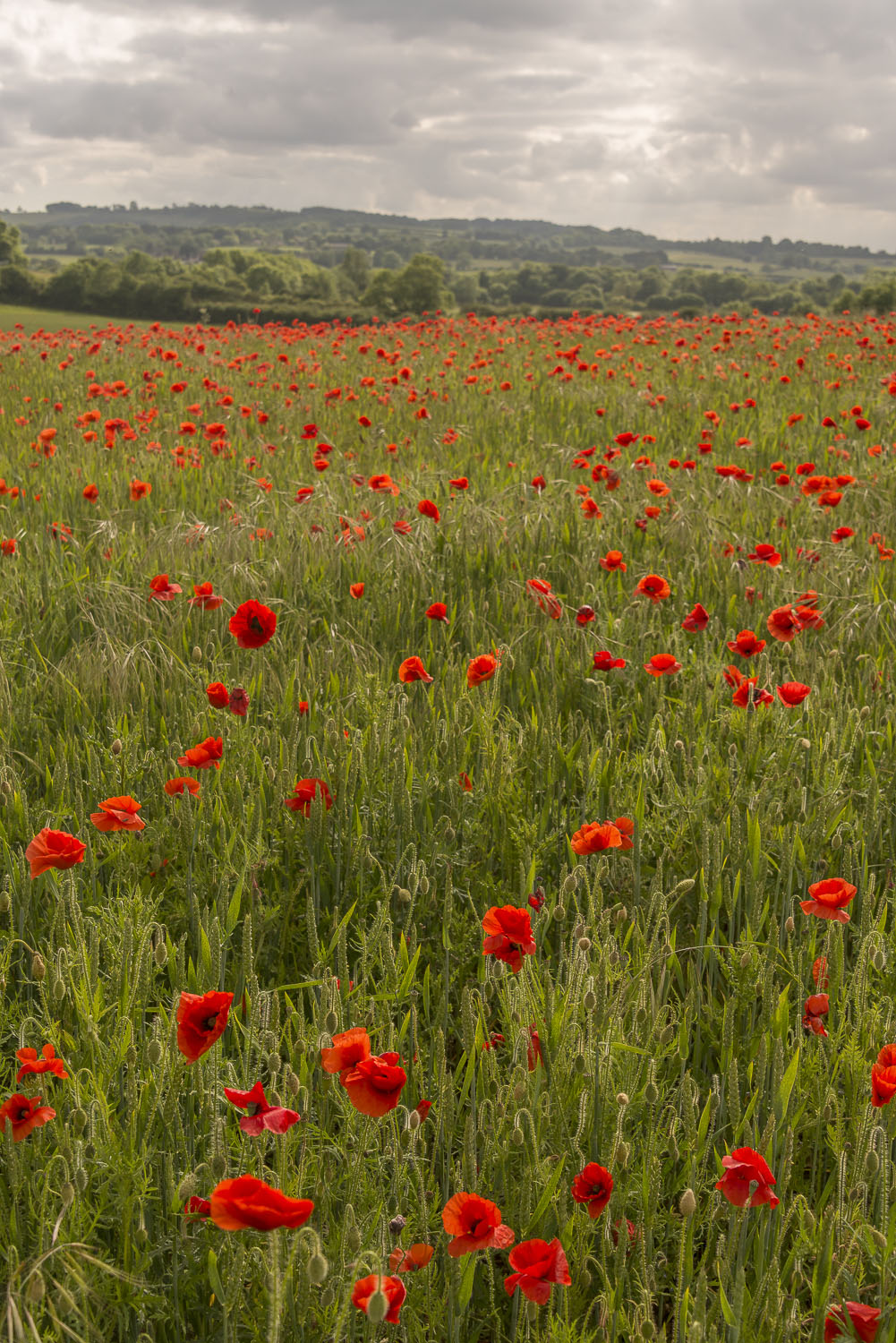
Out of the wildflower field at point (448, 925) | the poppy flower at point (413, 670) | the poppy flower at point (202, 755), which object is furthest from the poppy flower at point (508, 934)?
the poppy flower at point (413, 670)

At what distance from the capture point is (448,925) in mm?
1848

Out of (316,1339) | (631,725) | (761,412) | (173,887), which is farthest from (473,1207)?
(761,412)

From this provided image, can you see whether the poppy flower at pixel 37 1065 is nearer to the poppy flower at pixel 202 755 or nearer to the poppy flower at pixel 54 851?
the poppy flower at pixel 54 851

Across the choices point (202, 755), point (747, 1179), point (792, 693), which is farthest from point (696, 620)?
point (747, 1179)

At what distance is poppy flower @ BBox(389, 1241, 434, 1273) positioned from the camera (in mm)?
1144

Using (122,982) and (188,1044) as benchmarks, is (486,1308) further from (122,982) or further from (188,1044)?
(122,982)

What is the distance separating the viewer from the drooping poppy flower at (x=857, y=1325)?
111 centimetres

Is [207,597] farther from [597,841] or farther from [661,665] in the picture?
[597,841]

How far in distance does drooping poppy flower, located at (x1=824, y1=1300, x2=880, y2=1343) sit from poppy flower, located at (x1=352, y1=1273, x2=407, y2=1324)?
521 mm

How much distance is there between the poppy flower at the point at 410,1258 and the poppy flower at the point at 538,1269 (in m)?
0.10

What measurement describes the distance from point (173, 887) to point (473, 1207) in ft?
4.01

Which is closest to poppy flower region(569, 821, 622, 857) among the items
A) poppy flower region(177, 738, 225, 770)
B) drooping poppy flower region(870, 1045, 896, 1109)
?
drooping poppy flower region(870, 1045, 896, 1109)

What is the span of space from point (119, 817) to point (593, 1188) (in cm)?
104

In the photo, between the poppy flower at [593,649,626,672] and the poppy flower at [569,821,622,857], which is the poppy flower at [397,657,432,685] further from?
the poppy flower at [569,821,622,857]
